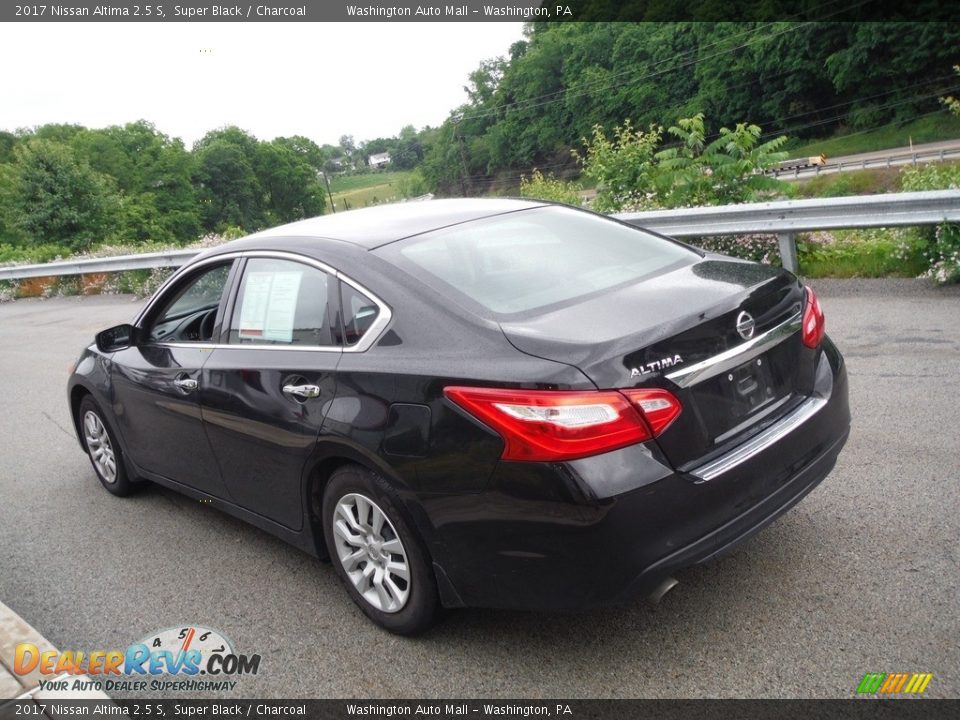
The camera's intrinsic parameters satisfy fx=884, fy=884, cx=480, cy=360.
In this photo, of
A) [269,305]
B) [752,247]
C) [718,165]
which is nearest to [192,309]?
[269,305]

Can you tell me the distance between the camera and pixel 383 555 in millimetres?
3430

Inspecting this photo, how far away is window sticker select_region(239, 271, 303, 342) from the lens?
389cm

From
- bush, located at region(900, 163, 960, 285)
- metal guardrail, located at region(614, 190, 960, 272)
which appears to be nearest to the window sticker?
metal guardrail, located at region(614, 190, 960, 272)

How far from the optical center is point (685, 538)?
2885mm

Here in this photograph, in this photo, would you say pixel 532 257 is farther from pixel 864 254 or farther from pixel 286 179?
pixel 286 179

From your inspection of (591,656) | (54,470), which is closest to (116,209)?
(54,470)

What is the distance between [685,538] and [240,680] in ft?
5.87

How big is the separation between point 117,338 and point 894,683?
424 cm

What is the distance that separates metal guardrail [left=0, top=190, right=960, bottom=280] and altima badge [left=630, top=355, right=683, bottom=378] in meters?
4.50

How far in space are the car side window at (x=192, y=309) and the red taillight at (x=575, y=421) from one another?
6.92ft

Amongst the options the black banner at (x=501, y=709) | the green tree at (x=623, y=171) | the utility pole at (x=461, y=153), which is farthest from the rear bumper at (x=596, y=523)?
the utility pole at (x=461, y=153)

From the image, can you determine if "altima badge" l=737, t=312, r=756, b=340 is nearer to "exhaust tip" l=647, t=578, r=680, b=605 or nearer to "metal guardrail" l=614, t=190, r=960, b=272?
"exhaust tip" l=647, t=578, r=680, b=605

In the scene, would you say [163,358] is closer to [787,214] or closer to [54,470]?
[54,470]

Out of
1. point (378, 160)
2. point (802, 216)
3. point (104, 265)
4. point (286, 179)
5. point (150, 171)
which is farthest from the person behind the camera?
point (286, 179)
